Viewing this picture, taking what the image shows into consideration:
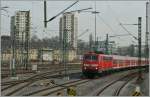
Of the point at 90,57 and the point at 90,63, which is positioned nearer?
the point at 90,63

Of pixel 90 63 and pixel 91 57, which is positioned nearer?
pixel 90 63

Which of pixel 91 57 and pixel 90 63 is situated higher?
pixel 91 57

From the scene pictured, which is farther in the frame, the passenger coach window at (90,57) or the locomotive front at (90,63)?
the passenger coach window at (90,57)

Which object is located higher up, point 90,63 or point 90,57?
point 90,57

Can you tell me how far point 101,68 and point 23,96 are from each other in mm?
19932

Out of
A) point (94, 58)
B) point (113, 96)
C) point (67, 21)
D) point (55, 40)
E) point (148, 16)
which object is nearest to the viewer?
point (113, 96)

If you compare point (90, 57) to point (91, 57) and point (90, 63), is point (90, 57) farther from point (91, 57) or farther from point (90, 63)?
point (90, 63)

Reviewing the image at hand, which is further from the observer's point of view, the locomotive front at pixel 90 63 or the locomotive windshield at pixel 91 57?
the locomotive windshield at pixel 91 57

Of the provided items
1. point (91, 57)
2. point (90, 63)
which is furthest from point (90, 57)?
point (90, 63)

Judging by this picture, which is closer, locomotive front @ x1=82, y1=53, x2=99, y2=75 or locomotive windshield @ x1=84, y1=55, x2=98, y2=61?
locomotive front @ x1=82, y1=53, x2=99, y2=75

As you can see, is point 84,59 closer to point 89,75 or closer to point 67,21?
point 89,75

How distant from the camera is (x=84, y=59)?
4047 cm

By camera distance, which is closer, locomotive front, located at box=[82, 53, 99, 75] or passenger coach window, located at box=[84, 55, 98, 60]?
locomotive front, located at box=[82, 53, 99, 75]

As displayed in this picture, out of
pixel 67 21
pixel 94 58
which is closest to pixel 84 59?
pixel 94 58
